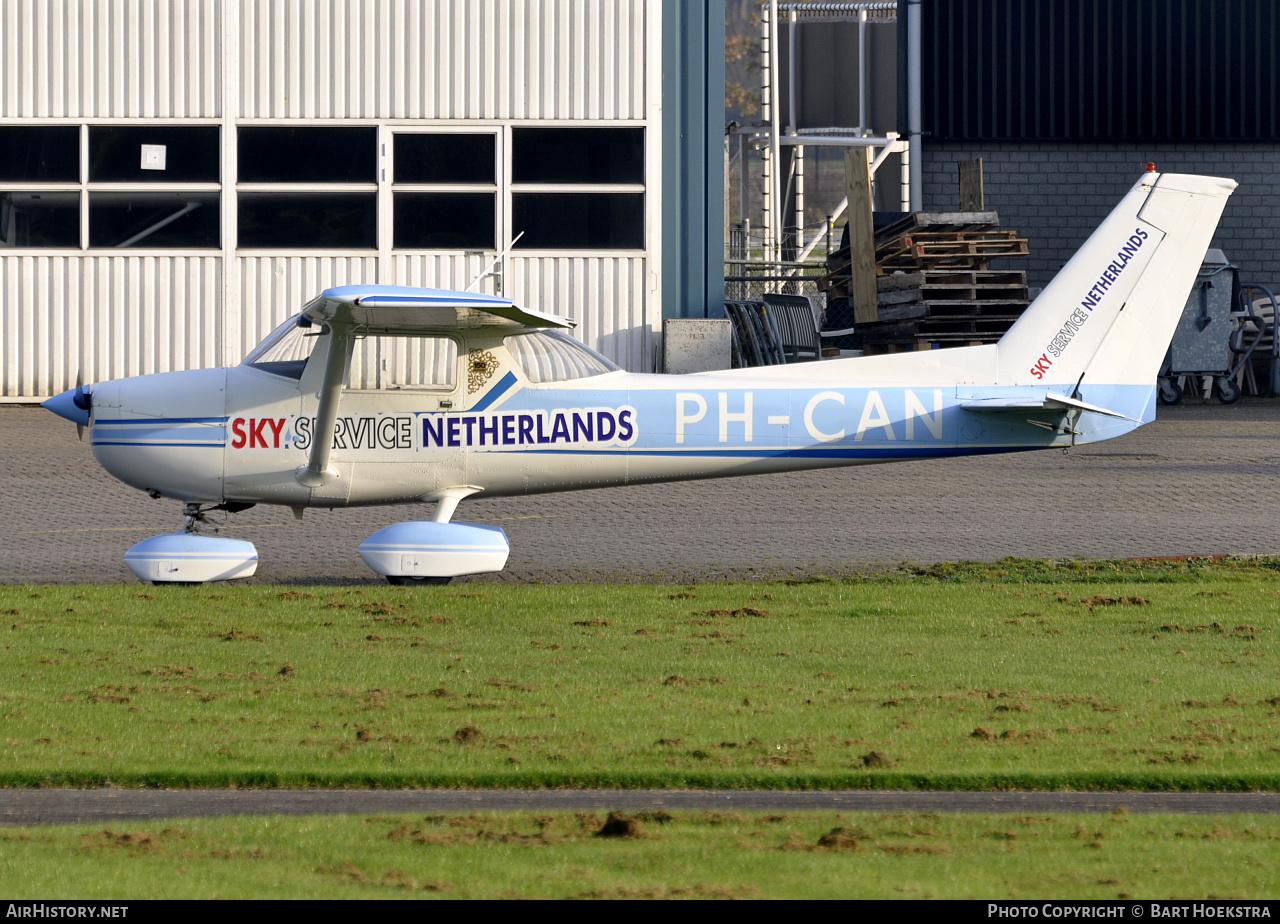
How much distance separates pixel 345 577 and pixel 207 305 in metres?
11.6

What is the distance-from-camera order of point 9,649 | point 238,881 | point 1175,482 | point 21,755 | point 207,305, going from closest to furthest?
point 238,881 → point 21,755 → point 9,649 → point 1175,482 → point 207,305

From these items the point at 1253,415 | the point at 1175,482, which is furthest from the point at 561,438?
the point at 1253,415

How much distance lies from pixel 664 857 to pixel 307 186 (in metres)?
17.6

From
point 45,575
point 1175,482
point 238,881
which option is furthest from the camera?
point 1175,482

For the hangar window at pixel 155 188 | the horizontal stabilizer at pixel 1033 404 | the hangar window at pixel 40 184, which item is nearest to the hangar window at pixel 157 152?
the hangar window at pixel 155 188

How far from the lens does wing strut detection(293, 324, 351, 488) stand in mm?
9586

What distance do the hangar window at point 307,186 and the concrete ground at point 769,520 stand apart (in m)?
5.07

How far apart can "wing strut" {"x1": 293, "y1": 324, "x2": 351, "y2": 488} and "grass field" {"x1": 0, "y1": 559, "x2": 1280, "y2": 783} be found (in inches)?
33.1

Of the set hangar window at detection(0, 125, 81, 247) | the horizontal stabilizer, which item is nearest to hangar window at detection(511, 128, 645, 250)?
hangar window at detection(0, 125, 81, 247)

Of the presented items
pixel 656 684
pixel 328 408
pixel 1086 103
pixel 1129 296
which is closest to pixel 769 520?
pixel 1129 296

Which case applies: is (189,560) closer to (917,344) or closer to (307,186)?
(307,186)

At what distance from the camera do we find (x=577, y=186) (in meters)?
20.9

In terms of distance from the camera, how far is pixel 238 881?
4211 millimetres
